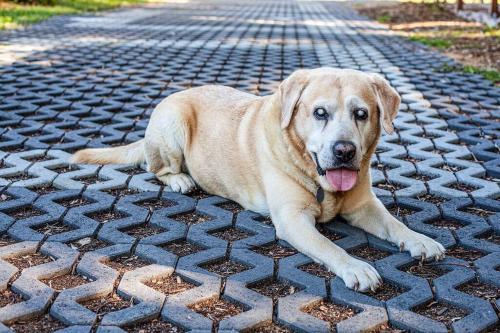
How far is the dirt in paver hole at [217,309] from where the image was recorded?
9.17 feet

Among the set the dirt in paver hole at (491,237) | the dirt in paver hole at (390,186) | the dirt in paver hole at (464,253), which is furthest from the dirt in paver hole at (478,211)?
the dirt in paver hole at (464,253)

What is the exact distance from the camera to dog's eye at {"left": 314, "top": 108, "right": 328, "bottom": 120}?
3.54 meters

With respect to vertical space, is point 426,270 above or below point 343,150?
below

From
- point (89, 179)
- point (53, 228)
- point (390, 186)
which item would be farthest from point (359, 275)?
point (89, 179)

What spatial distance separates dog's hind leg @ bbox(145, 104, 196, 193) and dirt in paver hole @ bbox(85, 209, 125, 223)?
1.69 ft

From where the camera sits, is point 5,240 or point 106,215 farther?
point 106,215

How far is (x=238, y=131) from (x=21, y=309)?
1.89 meters

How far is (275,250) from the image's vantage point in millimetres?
3518

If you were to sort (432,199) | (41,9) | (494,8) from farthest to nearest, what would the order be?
(41,9), (494,8), (432,199)

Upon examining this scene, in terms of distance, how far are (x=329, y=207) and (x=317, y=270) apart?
0.55m

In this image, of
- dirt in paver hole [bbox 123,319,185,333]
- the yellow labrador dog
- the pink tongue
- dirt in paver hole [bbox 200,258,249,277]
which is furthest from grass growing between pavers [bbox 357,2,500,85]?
dirt in paver hole [bbox 123,319,185,333]

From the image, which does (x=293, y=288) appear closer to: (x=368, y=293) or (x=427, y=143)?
(x=368, y=293)

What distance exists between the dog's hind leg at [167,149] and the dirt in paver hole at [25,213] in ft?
2.98

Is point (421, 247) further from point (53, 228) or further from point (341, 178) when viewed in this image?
point (53, 228)
